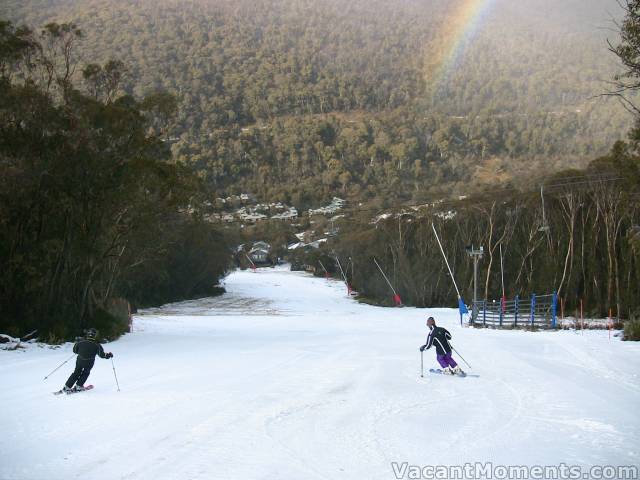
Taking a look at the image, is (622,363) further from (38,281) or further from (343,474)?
(38,281)

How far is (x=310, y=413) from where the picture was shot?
9.18 metres

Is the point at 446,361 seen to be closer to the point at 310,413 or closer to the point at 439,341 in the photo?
the point at 439,341

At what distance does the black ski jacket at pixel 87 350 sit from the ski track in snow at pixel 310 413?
671 millimetres

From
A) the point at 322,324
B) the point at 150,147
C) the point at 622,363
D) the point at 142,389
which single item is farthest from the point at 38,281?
the point at 622,363

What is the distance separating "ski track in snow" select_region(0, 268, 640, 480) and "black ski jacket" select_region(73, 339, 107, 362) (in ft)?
2.20

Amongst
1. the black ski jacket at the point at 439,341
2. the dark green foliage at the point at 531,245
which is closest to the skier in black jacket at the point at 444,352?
the black ski jacket at the point at 439,341

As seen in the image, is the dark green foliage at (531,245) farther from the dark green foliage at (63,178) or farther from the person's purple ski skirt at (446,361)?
the dark green foliage at (63,178)

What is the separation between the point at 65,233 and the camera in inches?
826

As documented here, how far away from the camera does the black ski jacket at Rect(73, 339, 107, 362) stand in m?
11.2

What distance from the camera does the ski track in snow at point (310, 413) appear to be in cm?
677

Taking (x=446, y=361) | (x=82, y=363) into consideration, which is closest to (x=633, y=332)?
(x=446, y=361)

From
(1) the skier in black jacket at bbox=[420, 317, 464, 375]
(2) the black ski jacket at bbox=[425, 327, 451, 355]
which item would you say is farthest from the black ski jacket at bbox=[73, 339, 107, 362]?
(2) the black ski jacket at bbox=[425, 327, 451, 355]

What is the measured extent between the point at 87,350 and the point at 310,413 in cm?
477

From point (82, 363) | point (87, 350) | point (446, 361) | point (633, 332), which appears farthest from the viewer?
point (633, 332)
